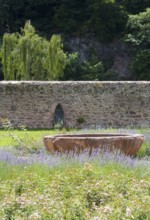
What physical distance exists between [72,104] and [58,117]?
25.5 inches

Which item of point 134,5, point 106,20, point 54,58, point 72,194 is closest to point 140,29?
point 106,20

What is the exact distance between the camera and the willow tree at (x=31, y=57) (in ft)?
109

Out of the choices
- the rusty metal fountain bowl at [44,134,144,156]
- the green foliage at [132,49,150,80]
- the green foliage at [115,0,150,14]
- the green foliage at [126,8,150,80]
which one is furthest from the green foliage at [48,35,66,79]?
the rusty metal fountain bowl at [44,134,144,156]

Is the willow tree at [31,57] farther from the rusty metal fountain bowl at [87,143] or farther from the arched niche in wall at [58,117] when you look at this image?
the rusty metal fountain bowl at [87,143]

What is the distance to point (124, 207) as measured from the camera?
5.64 m

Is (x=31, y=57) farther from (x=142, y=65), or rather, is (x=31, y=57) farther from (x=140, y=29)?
(x=140, y=29)

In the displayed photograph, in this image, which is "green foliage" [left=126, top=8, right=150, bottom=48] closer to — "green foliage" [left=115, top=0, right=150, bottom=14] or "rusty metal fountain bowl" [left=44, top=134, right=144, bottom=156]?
"green foliage" [left=115, top=0, right=150, bottom=14]

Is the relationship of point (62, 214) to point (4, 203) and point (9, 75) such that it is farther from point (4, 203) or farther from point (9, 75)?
point (9, 75)

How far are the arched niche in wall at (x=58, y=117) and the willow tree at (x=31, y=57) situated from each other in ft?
36.4

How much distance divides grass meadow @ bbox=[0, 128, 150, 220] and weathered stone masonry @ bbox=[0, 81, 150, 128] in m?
11.9

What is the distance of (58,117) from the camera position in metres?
22.0

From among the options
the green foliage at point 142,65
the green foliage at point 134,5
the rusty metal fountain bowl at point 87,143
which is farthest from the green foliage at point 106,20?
the rusty metal fountain bowl at point 87,143

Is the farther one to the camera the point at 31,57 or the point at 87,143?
the point at 31,57

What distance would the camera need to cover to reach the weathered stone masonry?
21.9 metres
